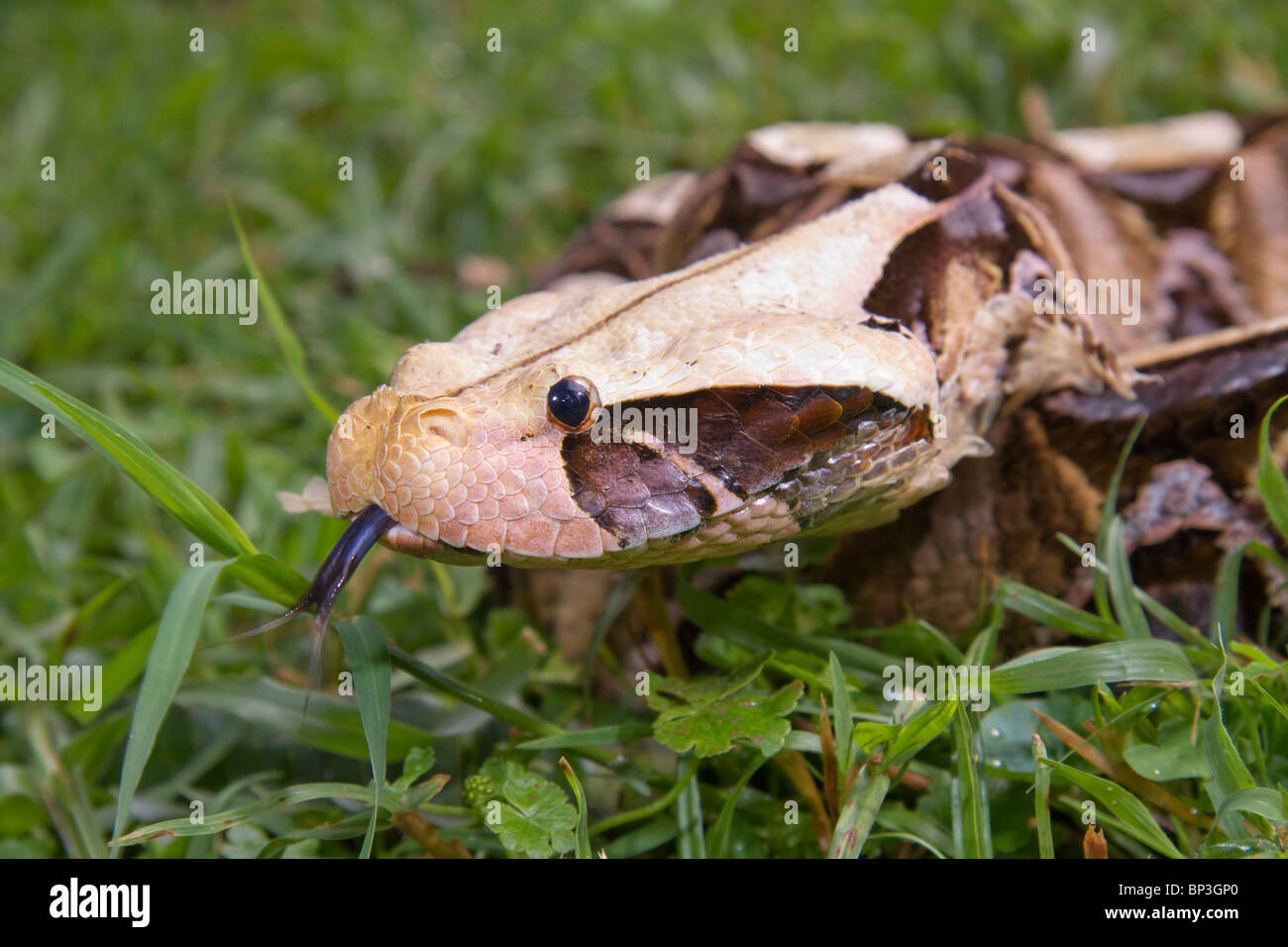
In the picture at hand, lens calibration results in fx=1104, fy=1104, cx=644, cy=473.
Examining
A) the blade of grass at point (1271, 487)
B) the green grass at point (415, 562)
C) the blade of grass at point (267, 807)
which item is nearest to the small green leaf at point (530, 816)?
the green grass at point (415, 562)

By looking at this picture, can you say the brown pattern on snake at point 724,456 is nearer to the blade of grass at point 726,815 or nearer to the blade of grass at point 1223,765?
the blade of grass at point 726,815

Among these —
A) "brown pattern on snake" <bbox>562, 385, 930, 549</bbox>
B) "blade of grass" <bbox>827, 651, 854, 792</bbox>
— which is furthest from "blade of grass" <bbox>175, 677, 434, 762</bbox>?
"blade of grass" <bbox>827, 651, 854, 792</bbox>

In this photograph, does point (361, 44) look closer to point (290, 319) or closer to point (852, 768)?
point (290, 319)

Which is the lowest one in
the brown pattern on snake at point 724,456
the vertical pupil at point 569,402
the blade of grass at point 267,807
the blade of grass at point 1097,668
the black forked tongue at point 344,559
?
the blade of grass at point 267,807

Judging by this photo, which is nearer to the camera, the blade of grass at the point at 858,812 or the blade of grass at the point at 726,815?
the blade of grass at the point at 858,812

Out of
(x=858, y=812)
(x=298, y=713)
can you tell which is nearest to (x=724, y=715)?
(x=858, y=812)

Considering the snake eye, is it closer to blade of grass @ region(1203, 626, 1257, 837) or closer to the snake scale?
the snake scale

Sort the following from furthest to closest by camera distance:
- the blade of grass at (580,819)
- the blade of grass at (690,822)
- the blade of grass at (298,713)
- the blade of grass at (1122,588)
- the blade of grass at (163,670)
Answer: the blade of grass at (298,713) < the blade of grass at (1122,588) < the blade of grass at (690,822) < the blade of grass at (580,819) < the blade of grass at (163,670)
